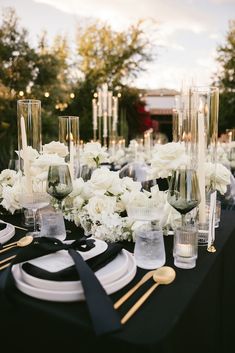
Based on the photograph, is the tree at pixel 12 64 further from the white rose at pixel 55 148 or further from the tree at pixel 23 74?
the white rose at pixel 55 148

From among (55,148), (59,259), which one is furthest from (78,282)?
(55,148)

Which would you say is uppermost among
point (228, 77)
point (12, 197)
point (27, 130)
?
point (228, 77)

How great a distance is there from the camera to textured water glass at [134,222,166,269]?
105 centimetres

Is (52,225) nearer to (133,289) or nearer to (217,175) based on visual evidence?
(133,289)

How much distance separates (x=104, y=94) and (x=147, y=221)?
3.40m

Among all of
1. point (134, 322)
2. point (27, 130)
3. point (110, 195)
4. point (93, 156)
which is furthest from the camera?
point (93, 156)

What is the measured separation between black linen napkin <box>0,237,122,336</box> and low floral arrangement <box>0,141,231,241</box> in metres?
0.21

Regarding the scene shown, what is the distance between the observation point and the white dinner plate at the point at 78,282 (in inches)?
33.3

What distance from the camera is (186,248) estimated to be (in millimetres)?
1064

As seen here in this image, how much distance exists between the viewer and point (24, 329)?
2.85ft

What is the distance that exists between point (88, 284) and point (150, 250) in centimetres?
28

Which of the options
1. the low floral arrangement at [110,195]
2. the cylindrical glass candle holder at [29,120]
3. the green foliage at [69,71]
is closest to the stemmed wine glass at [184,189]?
the low floral arrangement at [110,195]

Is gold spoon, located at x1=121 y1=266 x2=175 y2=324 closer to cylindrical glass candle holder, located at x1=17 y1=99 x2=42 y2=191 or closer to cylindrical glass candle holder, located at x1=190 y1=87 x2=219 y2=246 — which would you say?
cylindrical glass candle holder, located at x1=190 y1=87 x2=219 y2=246

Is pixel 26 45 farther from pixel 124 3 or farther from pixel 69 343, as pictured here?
pixel 69 343
